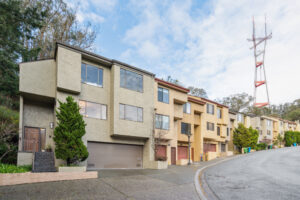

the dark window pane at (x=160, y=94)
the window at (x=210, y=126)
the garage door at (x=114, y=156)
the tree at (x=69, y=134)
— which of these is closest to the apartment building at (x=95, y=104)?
the garage door at (x=114, y=156)

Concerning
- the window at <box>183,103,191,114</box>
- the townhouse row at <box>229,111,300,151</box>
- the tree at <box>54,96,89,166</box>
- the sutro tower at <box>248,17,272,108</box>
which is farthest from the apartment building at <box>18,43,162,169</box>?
the sutro tower at <box>248,17,272,108</box>

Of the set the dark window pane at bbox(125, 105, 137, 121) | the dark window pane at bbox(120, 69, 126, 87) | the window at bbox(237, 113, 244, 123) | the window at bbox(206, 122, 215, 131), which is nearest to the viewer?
the dark window pane at bbox(125, 105, 137, 121)

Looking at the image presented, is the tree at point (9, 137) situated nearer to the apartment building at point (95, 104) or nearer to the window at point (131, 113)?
the apartment building at point (95, 104)

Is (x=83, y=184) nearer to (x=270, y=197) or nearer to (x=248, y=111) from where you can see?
(x=270, y=197)

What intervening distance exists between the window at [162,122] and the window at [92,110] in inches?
234

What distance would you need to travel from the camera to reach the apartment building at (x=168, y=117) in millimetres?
21984

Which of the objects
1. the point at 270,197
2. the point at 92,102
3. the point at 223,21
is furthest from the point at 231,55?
the point at 270,197

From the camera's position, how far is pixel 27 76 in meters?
15.1

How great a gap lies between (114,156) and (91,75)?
7.16 metres

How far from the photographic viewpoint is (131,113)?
1894 centimetres

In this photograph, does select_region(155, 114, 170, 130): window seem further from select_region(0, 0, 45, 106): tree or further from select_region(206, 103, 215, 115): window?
select_region(0, 0, 45, 106): tree

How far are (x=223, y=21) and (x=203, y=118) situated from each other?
15.4m

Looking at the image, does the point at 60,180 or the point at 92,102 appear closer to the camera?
the point at 60,180

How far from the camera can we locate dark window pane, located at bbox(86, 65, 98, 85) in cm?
1757
